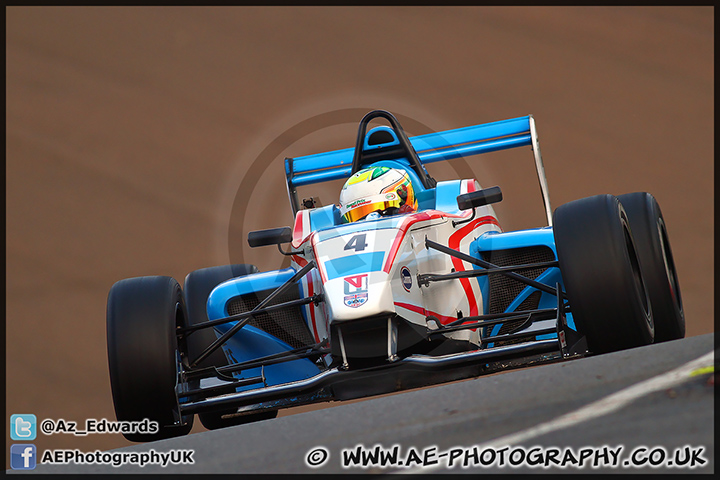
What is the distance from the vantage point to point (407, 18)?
2177cm

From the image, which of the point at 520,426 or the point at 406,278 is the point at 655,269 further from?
the point at 520,426

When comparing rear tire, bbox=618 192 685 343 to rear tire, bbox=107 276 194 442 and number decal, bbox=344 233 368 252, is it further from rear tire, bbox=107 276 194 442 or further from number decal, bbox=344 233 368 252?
rear tire, bbox=107 276 194 442

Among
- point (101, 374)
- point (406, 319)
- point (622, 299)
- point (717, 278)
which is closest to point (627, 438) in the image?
point (622, 299)

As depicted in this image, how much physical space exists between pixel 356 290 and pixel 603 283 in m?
1.42

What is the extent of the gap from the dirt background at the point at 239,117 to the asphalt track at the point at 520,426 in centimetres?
758

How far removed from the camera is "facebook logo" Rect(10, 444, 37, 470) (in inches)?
185

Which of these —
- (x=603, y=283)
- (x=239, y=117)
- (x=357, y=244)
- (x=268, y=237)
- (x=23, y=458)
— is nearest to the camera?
(x=23, y=458)

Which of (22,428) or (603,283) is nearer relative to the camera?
(603,283)

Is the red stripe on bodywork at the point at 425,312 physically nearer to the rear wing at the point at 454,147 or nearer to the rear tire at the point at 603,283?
the rear tire at the point at 603,283

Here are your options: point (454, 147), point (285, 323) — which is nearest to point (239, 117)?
point (454, 147)

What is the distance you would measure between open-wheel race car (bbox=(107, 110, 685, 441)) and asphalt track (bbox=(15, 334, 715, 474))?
515mm

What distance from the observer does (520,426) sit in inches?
137

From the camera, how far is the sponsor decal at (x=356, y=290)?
526cm

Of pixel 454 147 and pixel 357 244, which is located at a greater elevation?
pixel 454 147
